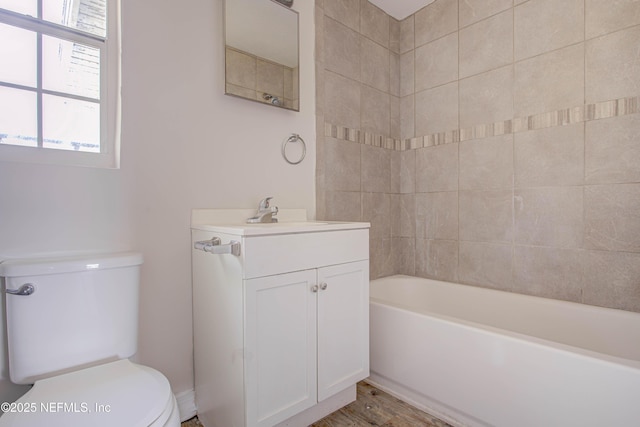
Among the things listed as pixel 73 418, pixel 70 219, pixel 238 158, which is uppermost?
pixel 238 158

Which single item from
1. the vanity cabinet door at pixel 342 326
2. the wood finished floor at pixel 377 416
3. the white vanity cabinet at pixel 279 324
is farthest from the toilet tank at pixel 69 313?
the vanity cabinet door at pixel 342 326

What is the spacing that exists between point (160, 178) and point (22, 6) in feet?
2.51

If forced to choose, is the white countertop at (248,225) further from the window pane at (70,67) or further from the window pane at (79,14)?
the window pane at (79,14)

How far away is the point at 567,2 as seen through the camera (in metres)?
1.71

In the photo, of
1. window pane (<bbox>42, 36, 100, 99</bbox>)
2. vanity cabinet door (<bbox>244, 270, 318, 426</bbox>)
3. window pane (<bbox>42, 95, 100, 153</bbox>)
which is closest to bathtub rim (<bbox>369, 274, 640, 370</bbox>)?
vanity cabinet door (<bbox>244, 270, 318, 426</bbox>)

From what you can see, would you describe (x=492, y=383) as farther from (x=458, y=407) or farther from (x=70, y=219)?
(x=70, y=219)

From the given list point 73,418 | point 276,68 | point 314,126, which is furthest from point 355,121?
point 73,418

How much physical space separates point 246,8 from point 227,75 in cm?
40

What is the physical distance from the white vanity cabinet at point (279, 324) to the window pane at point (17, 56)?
84 cm

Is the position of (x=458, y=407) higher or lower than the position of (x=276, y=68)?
lower

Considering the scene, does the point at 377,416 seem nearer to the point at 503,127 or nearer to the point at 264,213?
the point at 264,213

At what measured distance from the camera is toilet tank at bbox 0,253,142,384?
978 mm

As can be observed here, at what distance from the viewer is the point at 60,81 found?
1.22 metres

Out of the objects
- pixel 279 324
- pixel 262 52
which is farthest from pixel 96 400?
pixel 262 52
